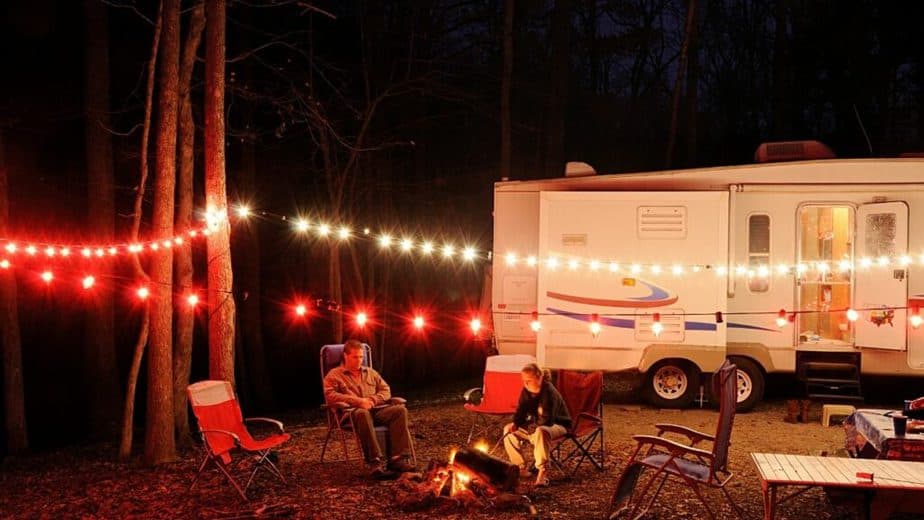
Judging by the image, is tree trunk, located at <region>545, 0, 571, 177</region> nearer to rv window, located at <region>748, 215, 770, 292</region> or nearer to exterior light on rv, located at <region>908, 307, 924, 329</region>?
rv window, located at <region>748, 215, 770, 292</region>

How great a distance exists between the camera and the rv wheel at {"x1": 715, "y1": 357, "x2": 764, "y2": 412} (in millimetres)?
8672

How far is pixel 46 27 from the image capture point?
12812 millimetres

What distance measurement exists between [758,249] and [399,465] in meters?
4.83

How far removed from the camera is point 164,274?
660 centimetres

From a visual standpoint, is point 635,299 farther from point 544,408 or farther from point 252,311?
point 252,311

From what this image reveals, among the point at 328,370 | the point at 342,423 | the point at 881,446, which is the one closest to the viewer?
the point at 881,446

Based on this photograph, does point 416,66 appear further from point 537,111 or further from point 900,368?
point 900,368

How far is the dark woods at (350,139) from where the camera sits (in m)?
12.7

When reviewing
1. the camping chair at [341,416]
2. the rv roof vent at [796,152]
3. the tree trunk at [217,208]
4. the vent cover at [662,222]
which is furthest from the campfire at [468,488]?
the rv roof vent at [796,152]

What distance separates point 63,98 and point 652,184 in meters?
9.70

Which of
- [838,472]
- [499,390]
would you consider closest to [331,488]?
[499,390]

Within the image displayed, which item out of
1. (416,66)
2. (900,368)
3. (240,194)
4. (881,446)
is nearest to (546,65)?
(416,66)

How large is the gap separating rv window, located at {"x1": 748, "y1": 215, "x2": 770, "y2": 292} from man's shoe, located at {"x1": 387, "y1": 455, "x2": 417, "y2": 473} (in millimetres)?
4577

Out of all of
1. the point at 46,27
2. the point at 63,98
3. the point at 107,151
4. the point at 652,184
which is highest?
the point at 46,27
